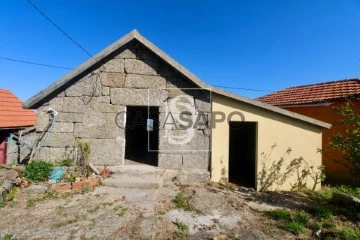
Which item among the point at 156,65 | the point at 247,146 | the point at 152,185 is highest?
the point at 156,65

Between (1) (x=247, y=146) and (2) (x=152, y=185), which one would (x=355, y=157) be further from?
(2) (x=152, y=185)

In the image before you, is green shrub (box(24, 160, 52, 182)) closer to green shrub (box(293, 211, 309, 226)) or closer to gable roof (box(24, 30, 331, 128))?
gable roof (box(24, 30, 331, 128))

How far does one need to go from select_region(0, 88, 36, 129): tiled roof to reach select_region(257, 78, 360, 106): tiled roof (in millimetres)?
12539

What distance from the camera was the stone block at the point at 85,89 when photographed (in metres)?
6.72

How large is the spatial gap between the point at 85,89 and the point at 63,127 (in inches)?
48.0

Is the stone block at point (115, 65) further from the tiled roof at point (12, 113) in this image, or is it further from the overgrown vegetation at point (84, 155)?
the tiled roof at point (12, 113)

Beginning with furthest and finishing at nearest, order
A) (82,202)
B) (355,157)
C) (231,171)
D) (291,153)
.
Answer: (231,171) → (291,153) → (355,157) → (82,202)

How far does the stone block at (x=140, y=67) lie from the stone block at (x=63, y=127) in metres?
2.23

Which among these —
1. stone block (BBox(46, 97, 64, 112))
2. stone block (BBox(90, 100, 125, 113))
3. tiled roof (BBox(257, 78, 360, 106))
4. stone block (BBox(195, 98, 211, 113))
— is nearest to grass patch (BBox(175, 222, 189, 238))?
stone block (BBox(195, 98, 211, 113))

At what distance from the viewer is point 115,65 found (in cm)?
679

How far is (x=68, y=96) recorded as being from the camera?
673 cm

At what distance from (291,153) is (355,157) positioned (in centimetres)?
171

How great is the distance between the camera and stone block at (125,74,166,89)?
6770 millimetres

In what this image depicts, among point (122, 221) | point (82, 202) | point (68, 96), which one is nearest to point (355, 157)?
point (122, 221)
